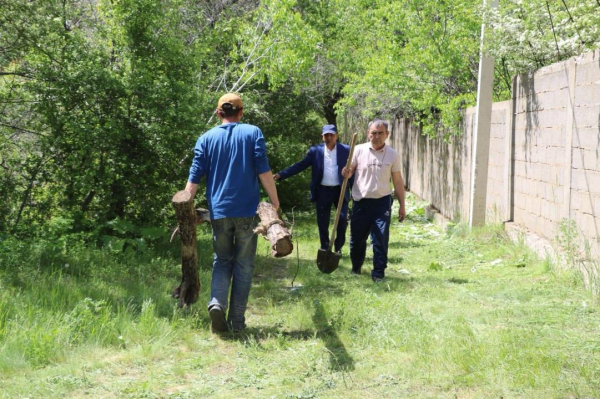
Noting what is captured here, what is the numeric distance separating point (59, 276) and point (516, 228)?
6014 mm

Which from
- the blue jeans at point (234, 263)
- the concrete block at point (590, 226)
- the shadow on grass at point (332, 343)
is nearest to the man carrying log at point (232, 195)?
the blue jeans at point (234, 263)

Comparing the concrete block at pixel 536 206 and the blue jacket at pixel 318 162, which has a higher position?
the blue jacket at pixel 318 162

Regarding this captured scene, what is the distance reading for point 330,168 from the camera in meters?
9.28

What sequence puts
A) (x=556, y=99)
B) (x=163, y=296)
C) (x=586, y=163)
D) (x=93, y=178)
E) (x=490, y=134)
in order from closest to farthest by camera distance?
(x=163, y=296), (x=586, y=163), (x=556, y=99), (x=93, y=178), (x=490, y=134)

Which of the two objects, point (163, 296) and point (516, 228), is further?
point (516, 228)

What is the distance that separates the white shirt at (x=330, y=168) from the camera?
9266mm

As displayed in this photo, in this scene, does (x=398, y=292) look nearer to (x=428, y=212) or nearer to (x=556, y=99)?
(x=556, y=99)

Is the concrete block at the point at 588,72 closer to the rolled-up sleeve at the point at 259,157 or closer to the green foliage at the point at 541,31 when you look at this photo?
the green foliage at the point at 541,31

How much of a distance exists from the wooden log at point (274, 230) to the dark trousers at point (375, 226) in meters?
2.52

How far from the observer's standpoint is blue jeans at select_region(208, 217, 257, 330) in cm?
595

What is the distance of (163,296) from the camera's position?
6805 mm

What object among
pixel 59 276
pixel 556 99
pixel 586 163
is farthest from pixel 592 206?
pixel 59 276

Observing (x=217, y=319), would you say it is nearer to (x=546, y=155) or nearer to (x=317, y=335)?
(x=317, y=335)

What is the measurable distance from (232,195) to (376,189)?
8.86 ft
